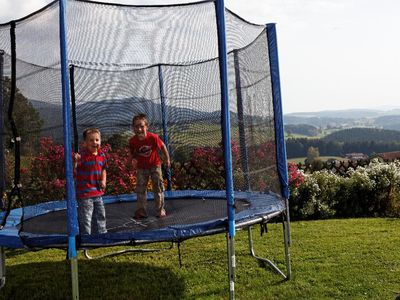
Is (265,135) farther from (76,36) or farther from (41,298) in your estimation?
(41,298)

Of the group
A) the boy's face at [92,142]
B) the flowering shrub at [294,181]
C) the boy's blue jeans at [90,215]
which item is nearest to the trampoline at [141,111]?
the boy's blue jeans at [90,215]

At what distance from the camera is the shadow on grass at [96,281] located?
3.68 meters

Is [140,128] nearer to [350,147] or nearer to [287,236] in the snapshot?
[287,236]

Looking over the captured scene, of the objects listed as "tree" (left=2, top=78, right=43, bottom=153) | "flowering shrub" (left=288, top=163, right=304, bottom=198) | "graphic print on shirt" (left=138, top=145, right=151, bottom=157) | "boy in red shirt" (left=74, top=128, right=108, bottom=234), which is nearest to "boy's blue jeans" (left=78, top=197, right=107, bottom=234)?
"boy in red shirt" (left=74, top=128, right=108, bottom=234)

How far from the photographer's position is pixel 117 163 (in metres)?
4.30

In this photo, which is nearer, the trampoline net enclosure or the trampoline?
the trampoline

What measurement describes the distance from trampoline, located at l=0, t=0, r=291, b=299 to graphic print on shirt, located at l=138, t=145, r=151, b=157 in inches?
18.8

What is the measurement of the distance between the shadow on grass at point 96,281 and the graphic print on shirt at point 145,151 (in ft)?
3.43

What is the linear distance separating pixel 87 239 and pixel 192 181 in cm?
236

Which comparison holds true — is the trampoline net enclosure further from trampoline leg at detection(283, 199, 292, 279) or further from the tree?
trampoline leg at detection(283, 199, 292, 279)

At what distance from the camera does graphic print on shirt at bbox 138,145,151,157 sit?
388 centimetres

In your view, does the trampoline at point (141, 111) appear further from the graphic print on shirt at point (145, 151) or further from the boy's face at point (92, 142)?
the graphic print on shirt at point (145, 151)

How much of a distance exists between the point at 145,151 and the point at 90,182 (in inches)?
30.7

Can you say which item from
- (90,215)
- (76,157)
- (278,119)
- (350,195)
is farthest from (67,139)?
(350,195)
